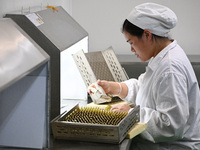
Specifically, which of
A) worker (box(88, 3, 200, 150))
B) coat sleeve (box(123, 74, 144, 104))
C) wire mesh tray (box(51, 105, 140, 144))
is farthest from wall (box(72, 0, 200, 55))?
wire mesh tray (box(51, 105, 140, 144))

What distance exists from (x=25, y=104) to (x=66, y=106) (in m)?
0.93

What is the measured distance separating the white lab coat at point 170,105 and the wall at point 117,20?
1.50 meters

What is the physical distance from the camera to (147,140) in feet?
5.45

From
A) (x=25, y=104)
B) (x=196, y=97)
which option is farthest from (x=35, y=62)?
(x=196, y=97)

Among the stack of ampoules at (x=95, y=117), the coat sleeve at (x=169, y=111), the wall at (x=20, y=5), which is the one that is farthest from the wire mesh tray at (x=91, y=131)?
the wall at (x=20, y=5)

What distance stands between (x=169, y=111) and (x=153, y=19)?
0.50m

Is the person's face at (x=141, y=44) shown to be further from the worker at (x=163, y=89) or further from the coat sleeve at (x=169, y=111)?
the coat sleeve at (x=169, y=111)

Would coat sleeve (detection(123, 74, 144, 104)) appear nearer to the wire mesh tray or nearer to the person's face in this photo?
the person's face

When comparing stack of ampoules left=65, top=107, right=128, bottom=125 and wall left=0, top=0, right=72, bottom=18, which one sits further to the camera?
wall left=0, top=0, right=72, bottom=18

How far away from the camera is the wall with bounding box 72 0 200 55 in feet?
10.6

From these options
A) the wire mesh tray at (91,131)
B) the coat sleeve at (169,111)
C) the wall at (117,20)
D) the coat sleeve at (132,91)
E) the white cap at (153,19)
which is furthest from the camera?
the wall at (117,20)

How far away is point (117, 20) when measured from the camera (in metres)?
3.28

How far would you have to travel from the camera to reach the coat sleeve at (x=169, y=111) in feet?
5.21

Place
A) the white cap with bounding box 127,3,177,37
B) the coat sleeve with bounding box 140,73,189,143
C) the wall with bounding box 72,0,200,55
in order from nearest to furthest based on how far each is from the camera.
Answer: the coat sleeve with bounding box 140,73,189,143 < the white cap with bounding box 127,3,177,37 < the wall with bounding box 72,0,200,55
